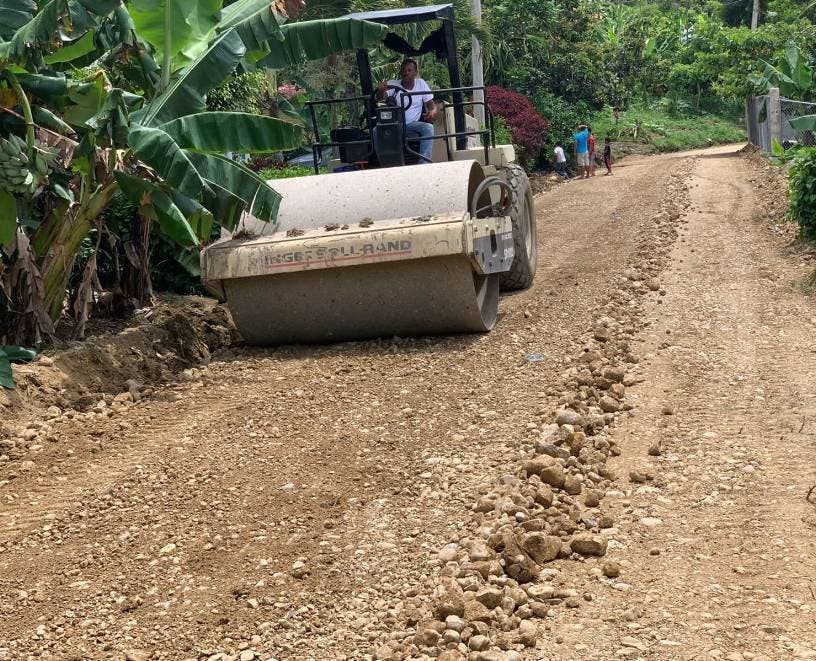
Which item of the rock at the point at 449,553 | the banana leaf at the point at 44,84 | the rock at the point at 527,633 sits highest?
the banana leaf at the point at 44,84

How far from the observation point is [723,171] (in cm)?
2398

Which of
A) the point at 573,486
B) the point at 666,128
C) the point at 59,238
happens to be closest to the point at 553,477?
the point at 573,486

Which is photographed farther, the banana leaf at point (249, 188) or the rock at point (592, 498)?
the banana leaf at point (249, 188)

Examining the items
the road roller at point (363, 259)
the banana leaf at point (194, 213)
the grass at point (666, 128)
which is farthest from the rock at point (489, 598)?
the grass at point (666, 128)

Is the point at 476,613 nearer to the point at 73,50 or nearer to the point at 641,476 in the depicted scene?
the point at 641,476

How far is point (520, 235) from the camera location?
10.2m

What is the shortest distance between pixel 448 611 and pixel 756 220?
12.2m

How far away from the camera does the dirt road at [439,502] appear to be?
13.0 feet

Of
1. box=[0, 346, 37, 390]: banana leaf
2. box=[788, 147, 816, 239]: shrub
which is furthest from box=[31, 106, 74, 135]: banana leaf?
box=[788, 147, 816, 239]: shrub

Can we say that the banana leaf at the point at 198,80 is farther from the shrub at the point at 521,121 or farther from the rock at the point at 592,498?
the shrub at the point at 521,121

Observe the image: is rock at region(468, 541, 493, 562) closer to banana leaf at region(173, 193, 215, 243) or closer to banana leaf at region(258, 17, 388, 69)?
banana leaf at region(173, 193, 215, 243)

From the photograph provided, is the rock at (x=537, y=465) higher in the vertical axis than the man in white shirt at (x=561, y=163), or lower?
higher

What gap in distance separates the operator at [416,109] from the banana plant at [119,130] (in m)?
1.72

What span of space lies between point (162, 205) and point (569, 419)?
3444mm
